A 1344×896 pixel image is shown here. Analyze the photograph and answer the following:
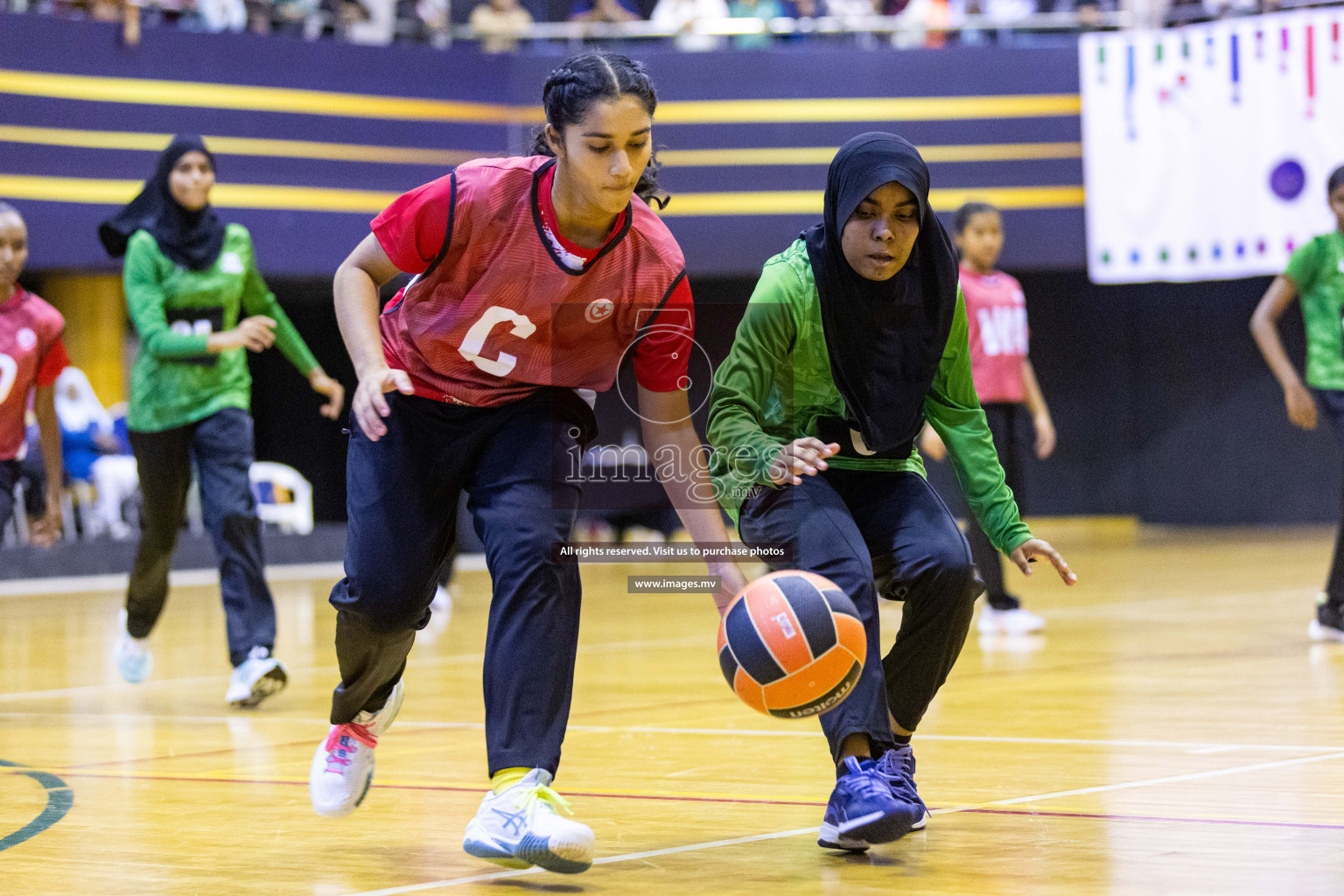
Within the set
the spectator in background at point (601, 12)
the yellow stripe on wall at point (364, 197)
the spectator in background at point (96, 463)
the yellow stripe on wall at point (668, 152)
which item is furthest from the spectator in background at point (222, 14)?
the spectator in background at point (96, 463)

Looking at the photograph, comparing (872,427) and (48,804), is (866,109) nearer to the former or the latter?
(872,427)

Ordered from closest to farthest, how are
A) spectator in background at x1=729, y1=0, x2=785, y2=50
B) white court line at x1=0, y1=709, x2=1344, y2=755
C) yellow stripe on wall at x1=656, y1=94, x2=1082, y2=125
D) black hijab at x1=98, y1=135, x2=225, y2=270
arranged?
1. white court line at x1=0, y1=709, x2=1344, y2=755
2. black hijab at x1=98, y1=135, x2=225, y2=270
3. yellow stripe on wall at x1=656, y1=94, x2=1082, y2=125
4. spectator in background at x1=729, y1=0, x2=785, y2=50

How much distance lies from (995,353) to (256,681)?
414 cm

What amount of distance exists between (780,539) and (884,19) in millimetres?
14439

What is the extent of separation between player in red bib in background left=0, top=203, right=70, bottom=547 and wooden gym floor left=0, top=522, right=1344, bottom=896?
81cm

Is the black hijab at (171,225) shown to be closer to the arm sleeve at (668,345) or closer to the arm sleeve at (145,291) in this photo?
the arm sleeve at (145,291)

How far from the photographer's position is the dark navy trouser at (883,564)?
3566mm

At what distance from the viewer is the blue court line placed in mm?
3826

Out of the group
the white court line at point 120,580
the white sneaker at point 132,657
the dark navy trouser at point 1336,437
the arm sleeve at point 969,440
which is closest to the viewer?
the arm sleeve at point 969,440

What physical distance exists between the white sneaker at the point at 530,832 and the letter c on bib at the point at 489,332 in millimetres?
875

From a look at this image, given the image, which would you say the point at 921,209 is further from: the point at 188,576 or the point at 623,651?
the point at 188,576

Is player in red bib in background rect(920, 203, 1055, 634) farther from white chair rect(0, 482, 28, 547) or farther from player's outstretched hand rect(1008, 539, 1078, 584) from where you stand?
white chair rect(0, 482, 28, 547)

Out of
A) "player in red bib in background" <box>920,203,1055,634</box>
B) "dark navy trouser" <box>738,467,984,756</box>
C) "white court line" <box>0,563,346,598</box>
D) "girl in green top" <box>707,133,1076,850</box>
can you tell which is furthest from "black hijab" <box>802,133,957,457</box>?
"white court line" <box>0,563,346,598</box>

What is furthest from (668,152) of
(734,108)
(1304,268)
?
(1304,268)
